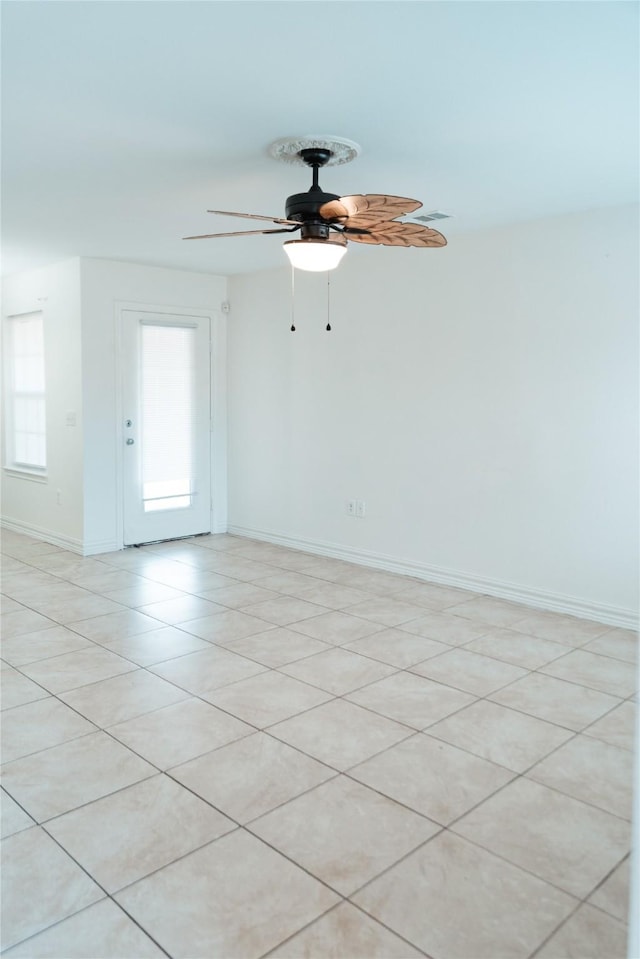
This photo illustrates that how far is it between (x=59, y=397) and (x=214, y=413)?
4.31 ft

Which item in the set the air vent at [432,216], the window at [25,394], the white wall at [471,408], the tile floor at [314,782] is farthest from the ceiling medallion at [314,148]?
the window at [25,394]

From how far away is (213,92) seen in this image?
2490 millimetres

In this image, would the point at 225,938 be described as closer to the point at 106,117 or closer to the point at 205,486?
the point at 106,117

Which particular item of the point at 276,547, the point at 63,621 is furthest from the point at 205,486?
the point at 63,621

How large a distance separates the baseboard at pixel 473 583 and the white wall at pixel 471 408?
0.5 inches

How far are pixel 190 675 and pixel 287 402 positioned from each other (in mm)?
3044

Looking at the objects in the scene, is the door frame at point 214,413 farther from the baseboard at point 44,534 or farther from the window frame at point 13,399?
the window frame at point 13,399

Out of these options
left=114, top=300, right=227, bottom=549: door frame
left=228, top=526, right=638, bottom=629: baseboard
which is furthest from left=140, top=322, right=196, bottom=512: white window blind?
left=228, top=526, right=638, bottom=629: baseboard

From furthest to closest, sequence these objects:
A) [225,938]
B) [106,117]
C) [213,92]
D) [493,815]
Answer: [106,117], [213,92], [493,815], [225,938]

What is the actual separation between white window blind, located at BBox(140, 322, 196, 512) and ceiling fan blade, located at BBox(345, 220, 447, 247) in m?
3.31

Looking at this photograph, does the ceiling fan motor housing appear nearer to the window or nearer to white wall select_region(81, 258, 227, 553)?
white wall select_region(81, 258, 227, 553)

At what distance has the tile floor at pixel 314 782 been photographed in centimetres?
181

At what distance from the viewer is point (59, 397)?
5.93 meters

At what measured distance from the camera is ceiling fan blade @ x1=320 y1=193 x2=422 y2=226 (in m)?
2.58
